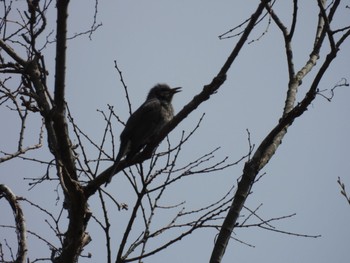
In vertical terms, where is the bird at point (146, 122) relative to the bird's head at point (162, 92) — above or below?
below

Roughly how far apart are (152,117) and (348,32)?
3679 millimetres

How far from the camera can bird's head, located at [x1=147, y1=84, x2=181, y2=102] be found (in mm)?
7277

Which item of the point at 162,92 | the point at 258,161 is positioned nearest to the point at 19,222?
the point at 258,161

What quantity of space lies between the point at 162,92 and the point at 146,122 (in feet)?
3.76

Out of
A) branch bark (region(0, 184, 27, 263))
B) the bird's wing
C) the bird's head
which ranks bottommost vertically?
branch bark (region(0, 184, 27, 263))

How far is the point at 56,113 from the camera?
3.38 metres

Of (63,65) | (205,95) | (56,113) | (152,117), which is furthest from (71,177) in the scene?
(152,117)

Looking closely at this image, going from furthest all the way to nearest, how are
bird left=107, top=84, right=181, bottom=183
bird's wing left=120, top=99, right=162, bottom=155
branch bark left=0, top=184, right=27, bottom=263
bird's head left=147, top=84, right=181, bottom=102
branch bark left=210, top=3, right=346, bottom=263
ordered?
bird's head left=147, top=84, right=181, bottom=102 < bird's wing left=120, top=99, right=162, bottom=155 < bird left=107, top=84, right=181, bottom=183 < branch bark left=0, top=184, right=27, bottom=263 < branch bark left=210, top=3, right=346, bottom=263

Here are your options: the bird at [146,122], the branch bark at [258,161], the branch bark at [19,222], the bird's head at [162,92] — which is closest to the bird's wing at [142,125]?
the bird at [146,122]

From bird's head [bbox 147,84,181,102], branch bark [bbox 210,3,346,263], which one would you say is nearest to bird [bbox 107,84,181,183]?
bird's head [bbox 147,84,181,102]

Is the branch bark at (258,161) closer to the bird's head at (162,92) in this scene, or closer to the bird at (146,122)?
the bird at (146,122)

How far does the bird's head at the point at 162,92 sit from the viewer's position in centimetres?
728

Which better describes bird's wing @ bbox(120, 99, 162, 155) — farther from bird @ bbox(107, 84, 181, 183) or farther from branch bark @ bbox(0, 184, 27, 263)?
branch bark @ bbox(0, 184, 27, 263)

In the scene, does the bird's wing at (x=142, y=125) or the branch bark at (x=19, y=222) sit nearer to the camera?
the branch bark at (x=19, y=222)
